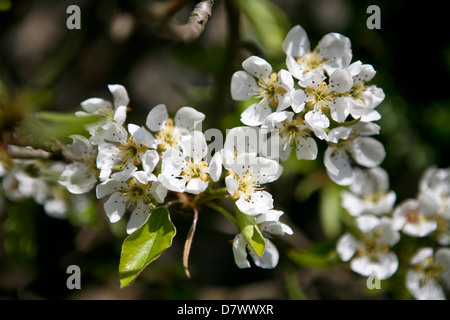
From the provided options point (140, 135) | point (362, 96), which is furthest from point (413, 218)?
point (140, 135)

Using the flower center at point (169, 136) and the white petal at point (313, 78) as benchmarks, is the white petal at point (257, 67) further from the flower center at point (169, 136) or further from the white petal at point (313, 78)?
the flower center at point (169, 136)

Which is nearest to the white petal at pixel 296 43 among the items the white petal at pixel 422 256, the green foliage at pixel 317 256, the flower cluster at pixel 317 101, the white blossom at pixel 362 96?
the flower cluster at pixel 317 101

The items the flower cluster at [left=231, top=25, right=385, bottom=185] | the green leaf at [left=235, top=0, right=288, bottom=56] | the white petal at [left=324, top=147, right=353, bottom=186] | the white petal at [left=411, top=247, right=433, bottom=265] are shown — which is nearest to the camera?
the flower cluster at [left=231, top=25, right=385, bottom=185]

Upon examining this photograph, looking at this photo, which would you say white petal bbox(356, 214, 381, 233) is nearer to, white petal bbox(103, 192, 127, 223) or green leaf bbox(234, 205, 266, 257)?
green leaf bbox(234, 205, 266, 257)

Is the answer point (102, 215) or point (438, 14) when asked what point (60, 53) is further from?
point (438, 14)

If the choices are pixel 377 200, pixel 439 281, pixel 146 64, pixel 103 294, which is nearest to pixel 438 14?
pixel 377 200

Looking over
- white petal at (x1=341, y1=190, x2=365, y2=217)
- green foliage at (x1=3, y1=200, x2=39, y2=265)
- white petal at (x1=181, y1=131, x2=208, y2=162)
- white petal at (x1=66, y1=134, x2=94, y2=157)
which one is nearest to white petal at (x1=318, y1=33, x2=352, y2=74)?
white petal at (x1=181, y1=131, x2=208, y2=162)
